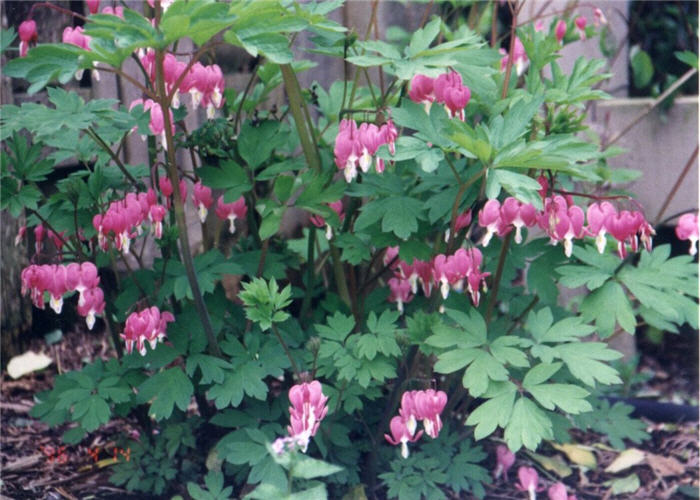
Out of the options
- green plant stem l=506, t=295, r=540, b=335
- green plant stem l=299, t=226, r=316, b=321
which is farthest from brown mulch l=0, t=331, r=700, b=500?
green plant stem l=299, t=226, r=316, b=321

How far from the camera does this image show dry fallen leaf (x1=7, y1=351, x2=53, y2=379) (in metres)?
3.16

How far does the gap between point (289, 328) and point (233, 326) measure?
0.61 ft

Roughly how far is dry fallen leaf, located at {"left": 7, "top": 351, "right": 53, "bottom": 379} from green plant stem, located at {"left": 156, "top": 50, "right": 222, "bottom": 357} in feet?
3.83

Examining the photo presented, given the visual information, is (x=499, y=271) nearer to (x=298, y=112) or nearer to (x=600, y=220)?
(x=600, y=220)

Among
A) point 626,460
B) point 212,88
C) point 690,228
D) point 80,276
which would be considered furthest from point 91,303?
point 626,460

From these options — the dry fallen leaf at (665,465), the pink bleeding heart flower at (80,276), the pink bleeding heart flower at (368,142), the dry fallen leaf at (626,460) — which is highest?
the pink bleeding heart flower at (368,142)

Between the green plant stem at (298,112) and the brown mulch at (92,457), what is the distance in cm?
105

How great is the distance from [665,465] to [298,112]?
6.27ft

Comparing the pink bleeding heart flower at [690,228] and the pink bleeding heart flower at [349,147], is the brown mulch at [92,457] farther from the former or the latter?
the pink bleeding heart flower at [349,147]

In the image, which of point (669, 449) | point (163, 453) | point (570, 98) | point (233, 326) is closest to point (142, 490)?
point (163, 453)

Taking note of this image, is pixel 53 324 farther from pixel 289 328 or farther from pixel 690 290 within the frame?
pixel 690 290

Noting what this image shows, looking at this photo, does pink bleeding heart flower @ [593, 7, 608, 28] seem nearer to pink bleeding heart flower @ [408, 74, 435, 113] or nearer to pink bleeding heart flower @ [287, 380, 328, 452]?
pink bleeding heart flower @ [408, 74, 435, 113]

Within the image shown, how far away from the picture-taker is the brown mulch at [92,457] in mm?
2592


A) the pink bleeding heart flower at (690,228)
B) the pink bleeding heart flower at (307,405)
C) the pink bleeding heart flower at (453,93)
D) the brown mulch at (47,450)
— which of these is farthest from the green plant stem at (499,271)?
the brown mulch at (47,450)
